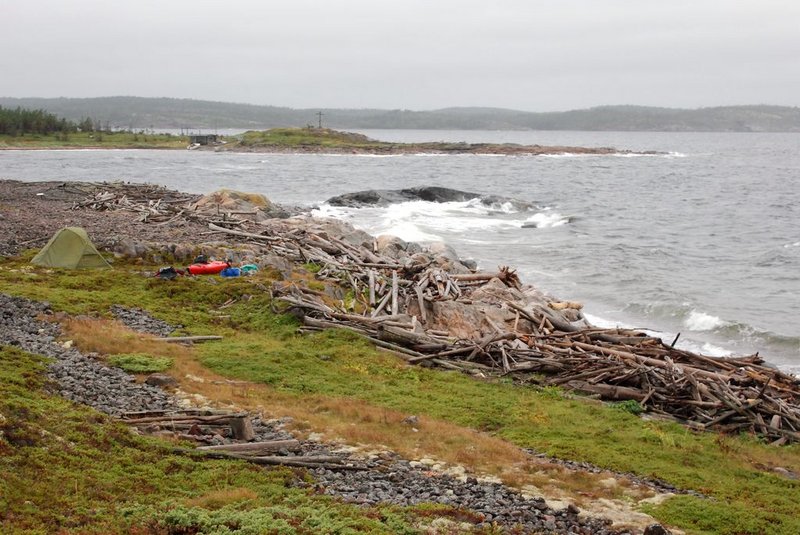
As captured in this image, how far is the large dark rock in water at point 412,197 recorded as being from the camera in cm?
6278

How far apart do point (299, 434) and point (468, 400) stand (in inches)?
177

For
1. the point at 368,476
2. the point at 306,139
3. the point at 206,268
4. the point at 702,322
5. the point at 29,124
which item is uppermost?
the point at 29,124

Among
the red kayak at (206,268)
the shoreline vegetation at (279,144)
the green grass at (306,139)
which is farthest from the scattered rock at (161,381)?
the green grass at (306,139)

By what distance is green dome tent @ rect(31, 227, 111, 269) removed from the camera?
77.4 feet

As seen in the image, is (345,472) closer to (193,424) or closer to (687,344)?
(193,424)

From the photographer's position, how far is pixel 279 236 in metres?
29.9

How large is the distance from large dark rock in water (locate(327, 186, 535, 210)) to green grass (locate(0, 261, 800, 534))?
40.7 meters

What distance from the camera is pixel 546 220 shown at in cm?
5750

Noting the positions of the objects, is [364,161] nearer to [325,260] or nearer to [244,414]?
[325,260]

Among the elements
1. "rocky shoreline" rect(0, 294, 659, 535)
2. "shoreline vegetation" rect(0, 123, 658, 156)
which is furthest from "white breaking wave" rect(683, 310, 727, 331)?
"shoreline vegetation" rect(0, 123, 658, 156)

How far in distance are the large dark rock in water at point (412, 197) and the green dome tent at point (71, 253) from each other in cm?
3757

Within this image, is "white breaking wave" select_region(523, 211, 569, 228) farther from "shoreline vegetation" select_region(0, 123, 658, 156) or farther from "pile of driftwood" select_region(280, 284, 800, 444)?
"shoreline vegetation" select_region(0, 123, 658, 156)

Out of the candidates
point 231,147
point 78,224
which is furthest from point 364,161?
point 78,224

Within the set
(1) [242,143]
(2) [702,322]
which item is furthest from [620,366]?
(1) [242,143]
